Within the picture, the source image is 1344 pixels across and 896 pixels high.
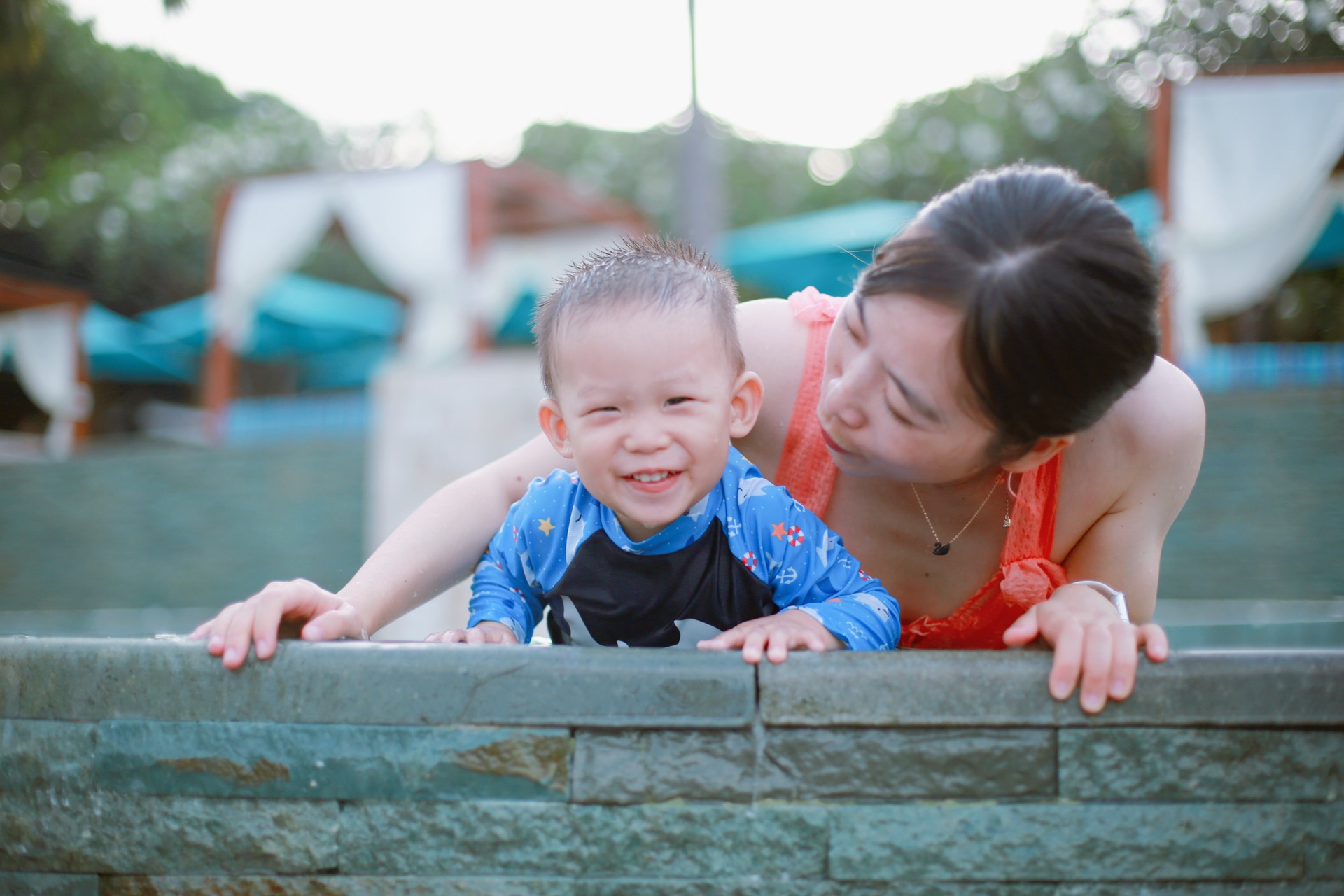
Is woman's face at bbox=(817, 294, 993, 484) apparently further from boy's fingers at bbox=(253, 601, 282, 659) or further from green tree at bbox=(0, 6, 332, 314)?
green tree at bbox=(0, 6, 332, 314)

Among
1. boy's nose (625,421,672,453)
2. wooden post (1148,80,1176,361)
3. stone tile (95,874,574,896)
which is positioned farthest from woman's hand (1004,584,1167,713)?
wooden post (1148,80,1176,361)

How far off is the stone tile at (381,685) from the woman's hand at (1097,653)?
0.41 meters

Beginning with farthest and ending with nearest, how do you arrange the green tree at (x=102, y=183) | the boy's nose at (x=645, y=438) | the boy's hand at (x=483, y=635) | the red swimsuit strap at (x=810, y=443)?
the green tree at (x=102, y=183), the red swimsuit strap at (x=810, y=443), the boy's hand at (x=483, y=635), the boy's nose at (x=645, y=438)

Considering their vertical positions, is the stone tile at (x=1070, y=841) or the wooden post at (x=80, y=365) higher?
the wooden post at (x=80, y=365)

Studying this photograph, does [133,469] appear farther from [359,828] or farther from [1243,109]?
A: [1243,109]

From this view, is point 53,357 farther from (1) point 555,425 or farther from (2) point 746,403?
(2) point 746,403

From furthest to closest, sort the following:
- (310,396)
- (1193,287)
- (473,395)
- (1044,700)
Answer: (310,396), (1193,287), (473,395), (1044,700)

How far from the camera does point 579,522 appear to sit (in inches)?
67.4

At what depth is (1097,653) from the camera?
129 centimetres

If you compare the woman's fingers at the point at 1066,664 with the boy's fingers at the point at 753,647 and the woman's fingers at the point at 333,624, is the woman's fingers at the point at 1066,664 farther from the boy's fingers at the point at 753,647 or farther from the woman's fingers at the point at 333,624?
the woman's fingers at the point at 333,624

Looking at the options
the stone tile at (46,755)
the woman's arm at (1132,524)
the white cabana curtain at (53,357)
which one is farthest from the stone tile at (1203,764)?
the white cabana curtain at (53,357)

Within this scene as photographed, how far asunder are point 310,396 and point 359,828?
62.8 feet

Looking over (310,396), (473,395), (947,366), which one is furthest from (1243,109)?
(310,396)

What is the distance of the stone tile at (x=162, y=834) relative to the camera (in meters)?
1.37
